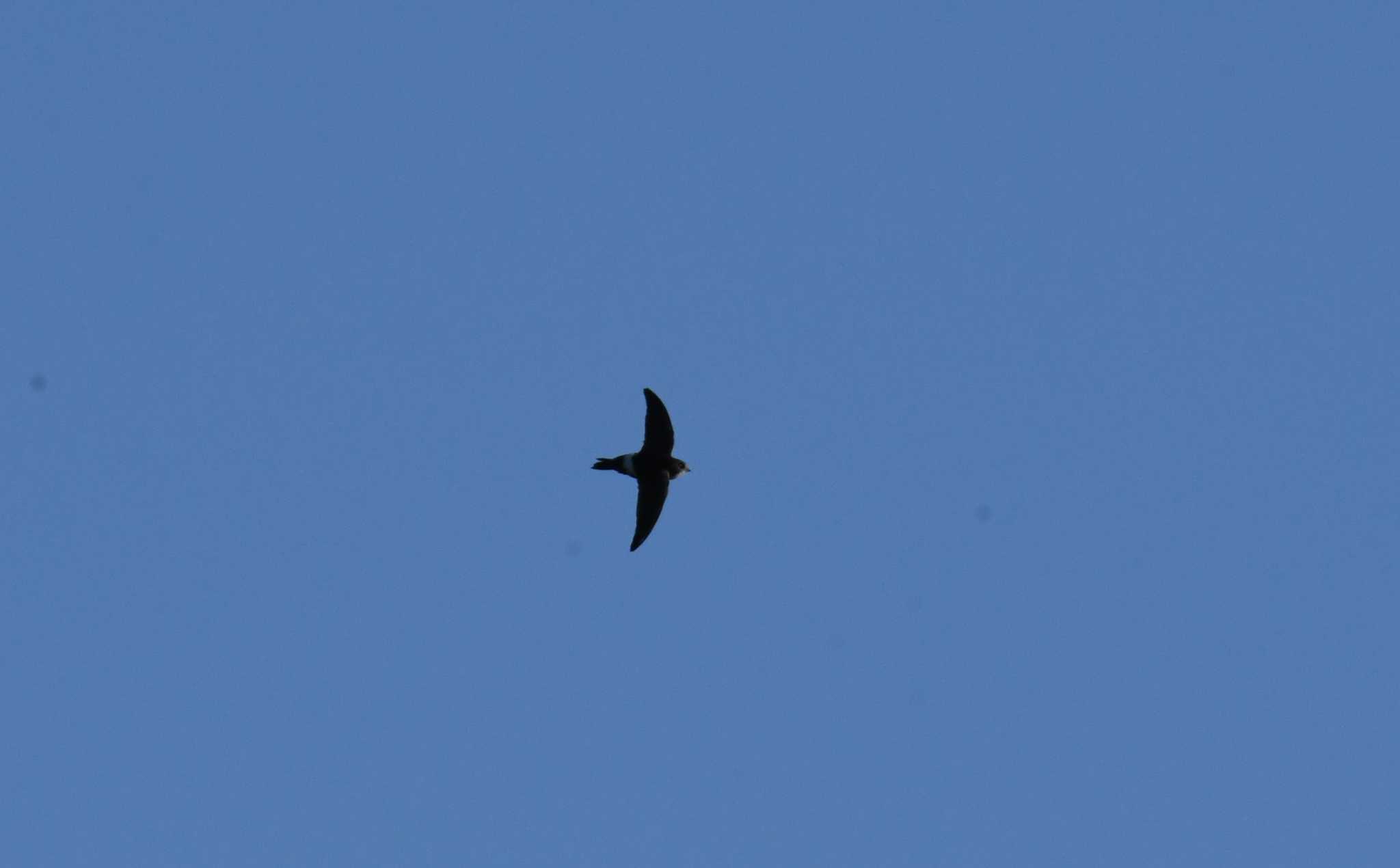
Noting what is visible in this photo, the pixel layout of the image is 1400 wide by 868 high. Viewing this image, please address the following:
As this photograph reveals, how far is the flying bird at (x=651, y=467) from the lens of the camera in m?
72.1

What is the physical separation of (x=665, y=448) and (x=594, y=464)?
1607 millimetres

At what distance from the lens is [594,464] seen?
7331cm

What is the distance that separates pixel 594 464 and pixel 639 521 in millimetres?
1395

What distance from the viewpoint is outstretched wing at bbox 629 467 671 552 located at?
240 feet

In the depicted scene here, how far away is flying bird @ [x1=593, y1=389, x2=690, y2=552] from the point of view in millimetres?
Answer: 72062

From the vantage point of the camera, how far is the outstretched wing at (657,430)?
2815 inches

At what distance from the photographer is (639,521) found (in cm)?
7356

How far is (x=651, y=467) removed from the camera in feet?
239

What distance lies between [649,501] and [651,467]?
2.65 feet

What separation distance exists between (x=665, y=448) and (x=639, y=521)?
1816 mm

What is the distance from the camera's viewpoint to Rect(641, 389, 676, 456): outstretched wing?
235 feet

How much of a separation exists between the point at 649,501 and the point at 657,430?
192 cm

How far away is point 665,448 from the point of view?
7250 centimetres

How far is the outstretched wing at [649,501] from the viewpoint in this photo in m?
73.1
